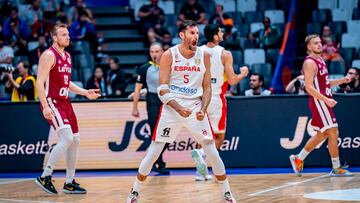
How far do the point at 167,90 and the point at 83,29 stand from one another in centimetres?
1157

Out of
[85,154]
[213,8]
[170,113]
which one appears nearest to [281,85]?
[213,8]

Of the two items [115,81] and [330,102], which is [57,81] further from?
[115,81]

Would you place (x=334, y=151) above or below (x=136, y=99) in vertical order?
below

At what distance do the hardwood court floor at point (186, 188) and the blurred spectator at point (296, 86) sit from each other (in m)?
2.72

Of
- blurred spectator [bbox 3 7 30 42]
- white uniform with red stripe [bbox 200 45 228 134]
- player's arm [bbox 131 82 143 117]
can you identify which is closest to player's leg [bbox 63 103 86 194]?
white uniform with red stripe [bbox 200 45 228 134]

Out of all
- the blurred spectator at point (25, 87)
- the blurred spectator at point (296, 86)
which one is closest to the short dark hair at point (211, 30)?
the blurred spectator at point (296, 86)

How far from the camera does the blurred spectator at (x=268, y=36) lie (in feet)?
61.0

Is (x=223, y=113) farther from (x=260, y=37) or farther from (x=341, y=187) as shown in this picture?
(x=260, y=37)

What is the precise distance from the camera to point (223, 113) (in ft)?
37.3

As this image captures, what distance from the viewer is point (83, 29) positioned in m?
19.7

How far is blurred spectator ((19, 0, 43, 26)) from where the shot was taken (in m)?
20.4

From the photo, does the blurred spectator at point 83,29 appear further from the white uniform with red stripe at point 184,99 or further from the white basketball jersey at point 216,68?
the white uniform with red stripe at point 184,99

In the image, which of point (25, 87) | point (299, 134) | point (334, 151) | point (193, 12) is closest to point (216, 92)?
point (334, 151)

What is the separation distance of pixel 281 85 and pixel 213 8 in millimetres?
3901
